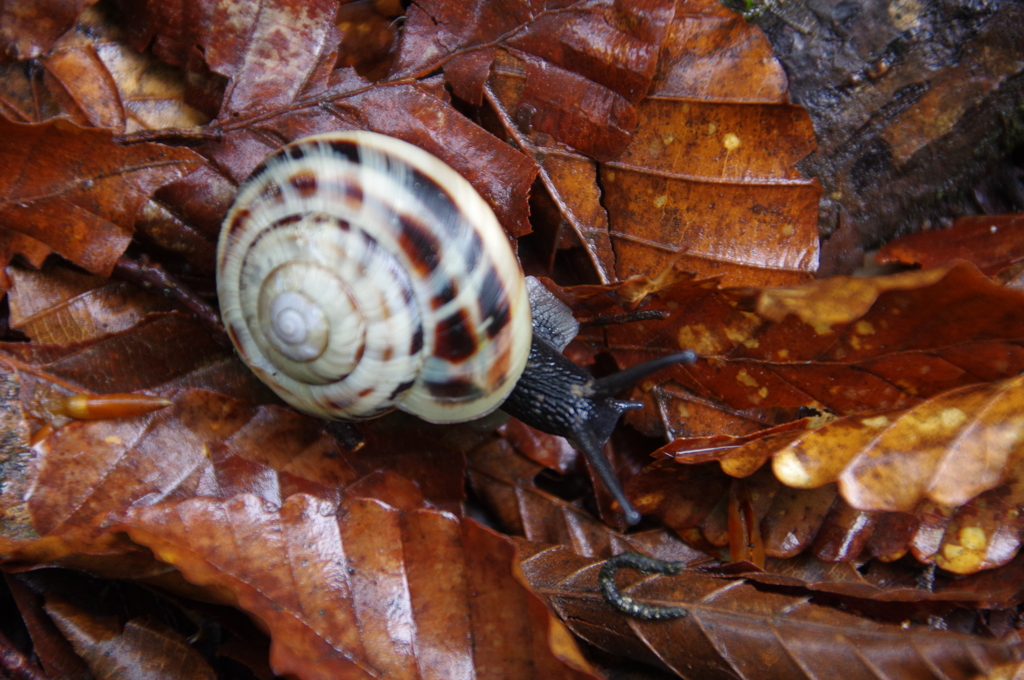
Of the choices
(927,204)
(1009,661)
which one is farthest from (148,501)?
(927,204)

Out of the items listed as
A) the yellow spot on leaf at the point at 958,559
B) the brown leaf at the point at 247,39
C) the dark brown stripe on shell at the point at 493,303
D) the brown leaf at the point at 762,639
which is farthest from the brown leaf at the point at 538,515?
the brown leaf at the point at 247,39

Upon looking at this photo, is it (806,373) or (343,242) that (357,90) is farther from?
(806,373)

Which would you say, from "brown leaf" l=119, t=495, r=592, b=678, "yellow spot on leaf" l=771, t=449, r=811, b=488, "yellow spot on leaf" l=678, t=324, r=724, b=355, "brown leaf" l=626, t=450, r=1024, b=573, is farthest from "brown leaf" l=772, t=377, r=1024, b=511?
"brown leaf" l=119, t=495, r=592, b=678

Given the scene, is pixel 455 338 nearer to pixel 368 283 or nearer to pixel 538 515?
pixel 368 283

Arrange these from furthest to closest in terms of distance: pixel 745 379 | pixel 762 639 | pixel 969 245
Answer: pixel 969 245
pixel 745 379
pixel 762 639

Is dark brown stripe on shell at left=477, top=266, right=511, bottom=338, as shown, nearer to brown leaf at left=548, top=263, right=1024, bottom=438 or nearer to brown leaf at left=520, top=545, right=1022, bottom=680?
brown leaf at left=548, top=263, right=1024, bottom=438

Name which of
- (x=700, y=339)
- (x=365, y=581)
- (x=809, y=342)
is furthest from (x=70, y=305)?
(x=809, y=342)
